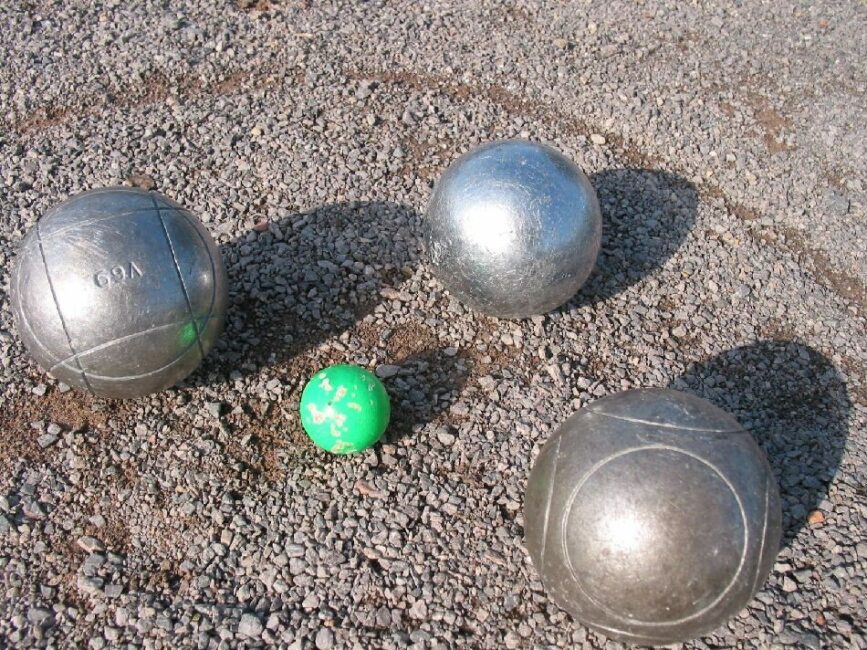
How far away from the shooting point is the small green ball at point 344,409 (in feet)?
16.2

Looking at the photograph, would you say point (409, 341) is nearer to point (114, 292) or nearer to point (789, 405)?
point (114, 292)

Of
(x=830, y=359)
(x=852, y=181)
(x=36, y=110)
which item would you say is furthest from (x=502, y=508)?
(x=36, y=110)

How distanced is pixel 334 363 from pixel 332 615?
188 cm

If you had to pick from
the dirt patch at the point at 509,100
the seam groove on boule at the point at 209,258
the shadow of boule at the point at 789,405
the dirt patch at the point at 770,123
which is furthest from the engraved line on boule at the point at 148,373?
the dirt patch at the point at 770,123

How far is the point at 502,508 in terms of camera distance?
5066 mm

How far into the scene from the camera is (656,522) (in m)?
3.94

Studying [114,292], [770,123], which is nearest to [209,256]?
[114,292]

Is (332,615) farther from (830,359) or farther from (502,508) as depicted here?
(830,359)

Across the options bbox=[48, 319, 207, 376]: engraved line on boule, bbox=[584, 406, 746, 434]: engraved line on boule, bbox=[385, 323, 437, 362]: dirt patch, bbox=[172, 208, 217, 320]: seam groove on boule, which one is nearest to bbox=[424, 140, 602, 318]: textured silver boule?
bbox=[385, 323, 437, 362]: dirt patch

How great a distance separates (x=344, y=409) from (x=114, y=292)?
1.58m

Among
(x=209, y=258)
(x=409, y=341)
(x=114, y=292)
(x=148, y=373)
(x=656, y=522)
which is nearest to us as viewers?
(x=656, y=522)

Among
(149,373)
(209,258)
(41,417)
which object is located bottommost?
(41,417)

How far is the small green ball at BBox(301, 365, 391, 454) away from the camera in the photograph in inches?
195

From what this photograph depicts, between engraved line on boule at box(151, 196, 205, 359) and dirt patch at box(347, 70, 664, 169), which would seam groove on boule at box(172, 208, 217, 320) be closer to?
engraved line on boule at box(151, 196, 205, 359)
